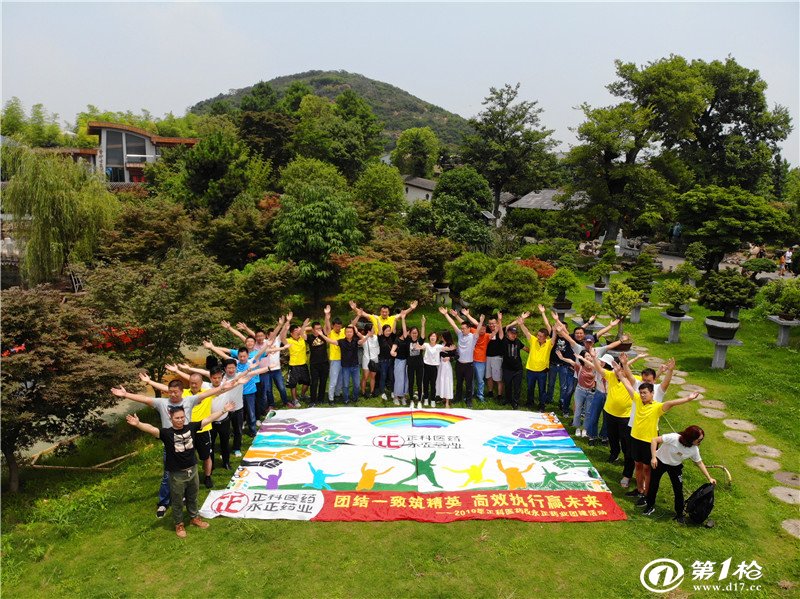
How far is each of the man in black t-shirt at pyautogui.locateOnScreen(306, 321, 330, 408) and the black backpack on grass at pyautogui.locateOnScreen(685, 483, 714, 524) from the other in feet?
18.4

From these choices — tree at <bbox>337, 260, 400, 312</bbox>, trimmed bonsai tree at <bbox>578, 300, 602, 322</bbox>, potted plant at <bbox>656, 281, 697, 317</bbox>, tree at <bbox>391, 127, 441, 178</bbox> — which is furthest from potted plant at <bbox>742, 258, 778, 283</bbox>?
tree at <bbox>391, 127, 441, 178</bbox>

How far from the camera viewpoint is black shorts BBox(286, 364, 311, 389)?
29.9 feet

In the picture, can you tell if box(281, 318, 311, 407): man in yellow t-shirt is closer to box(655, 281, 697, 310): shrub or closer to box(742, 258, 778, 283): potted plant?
box(655, 281, 697, 310): shrub

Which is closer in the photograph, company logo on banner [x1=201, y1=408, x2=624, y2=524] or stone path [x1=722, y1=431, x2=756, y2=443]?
company logo on banner [x1=201, y1=408, x2=624, y2=524]

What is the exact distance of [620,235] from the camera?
101 ft

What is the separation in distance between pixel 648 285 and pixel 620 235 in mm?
16617

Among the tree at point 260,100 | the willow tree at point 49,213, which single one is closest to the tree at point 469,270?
the willow tree at point 49,213

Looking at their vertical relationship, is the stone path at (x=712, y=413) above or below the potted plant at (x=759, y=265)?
below

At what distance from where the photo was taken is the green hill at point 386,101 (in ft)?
337

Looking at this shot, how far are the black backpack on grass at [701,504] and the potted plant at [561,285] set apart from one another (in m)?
7.92

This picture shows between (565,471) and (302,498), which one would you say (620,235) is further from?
(302,498)

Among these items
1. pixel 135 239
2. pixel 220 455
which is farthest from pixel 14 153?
pixel 220 455

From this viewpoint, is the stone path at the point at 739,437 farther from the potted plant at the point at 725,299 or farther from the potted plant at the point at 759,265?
the potted plant at the point at 759,265

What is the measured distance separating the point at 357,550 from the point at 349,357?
3.92 metres
